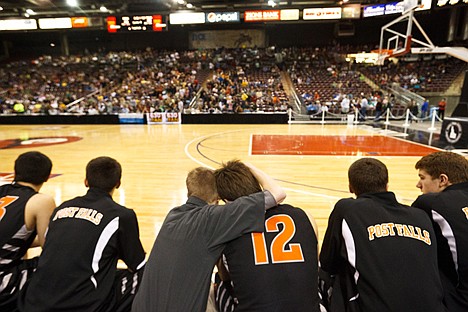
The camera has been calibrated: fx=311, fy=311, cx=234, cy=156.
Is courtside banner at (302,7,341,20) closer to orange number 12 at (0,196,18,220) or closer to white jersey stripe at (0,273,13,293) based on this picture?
orange number 12 at (0,196,18,220)

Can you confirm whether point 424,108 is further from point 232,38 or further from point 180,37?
point 180,37

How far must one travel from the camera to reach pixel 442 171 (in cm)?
193

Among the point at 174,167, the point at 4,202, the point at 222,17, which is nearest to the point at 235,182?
the point at 4,202

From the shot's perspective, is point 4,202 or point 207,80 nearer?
point 4,202

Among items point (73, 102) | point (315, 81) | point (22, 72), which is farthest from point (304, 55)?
point (22, 72)

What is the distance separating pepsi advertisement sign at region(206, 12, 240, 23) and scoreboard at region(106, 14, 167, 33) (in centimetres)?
295

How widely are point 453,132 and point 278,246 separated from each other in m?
10.2

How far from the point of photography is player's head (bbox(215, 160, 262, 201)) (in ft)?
5.52

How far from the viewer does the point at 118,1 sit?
20375 millimetres

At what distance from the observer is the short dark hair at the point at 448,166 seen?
6.18 ft

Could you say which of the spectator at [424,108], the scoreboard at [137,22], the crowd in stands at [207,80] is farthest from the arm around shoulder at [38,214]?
the scoreboard at [137,22]

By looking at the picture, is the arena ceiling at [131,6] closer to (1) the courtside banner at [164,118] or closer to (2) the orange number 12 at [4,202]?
(1) the courtside banner at [164,118]

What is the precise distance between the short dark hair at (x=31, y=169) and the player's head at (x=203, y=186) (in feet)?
3.53

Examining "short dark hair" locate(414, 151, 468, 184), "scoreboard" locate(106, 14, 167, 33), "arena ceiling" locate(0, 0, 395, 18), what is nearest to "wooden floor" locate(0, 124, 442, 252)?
"short dark hair" locate(414, 151, 468, 184)
